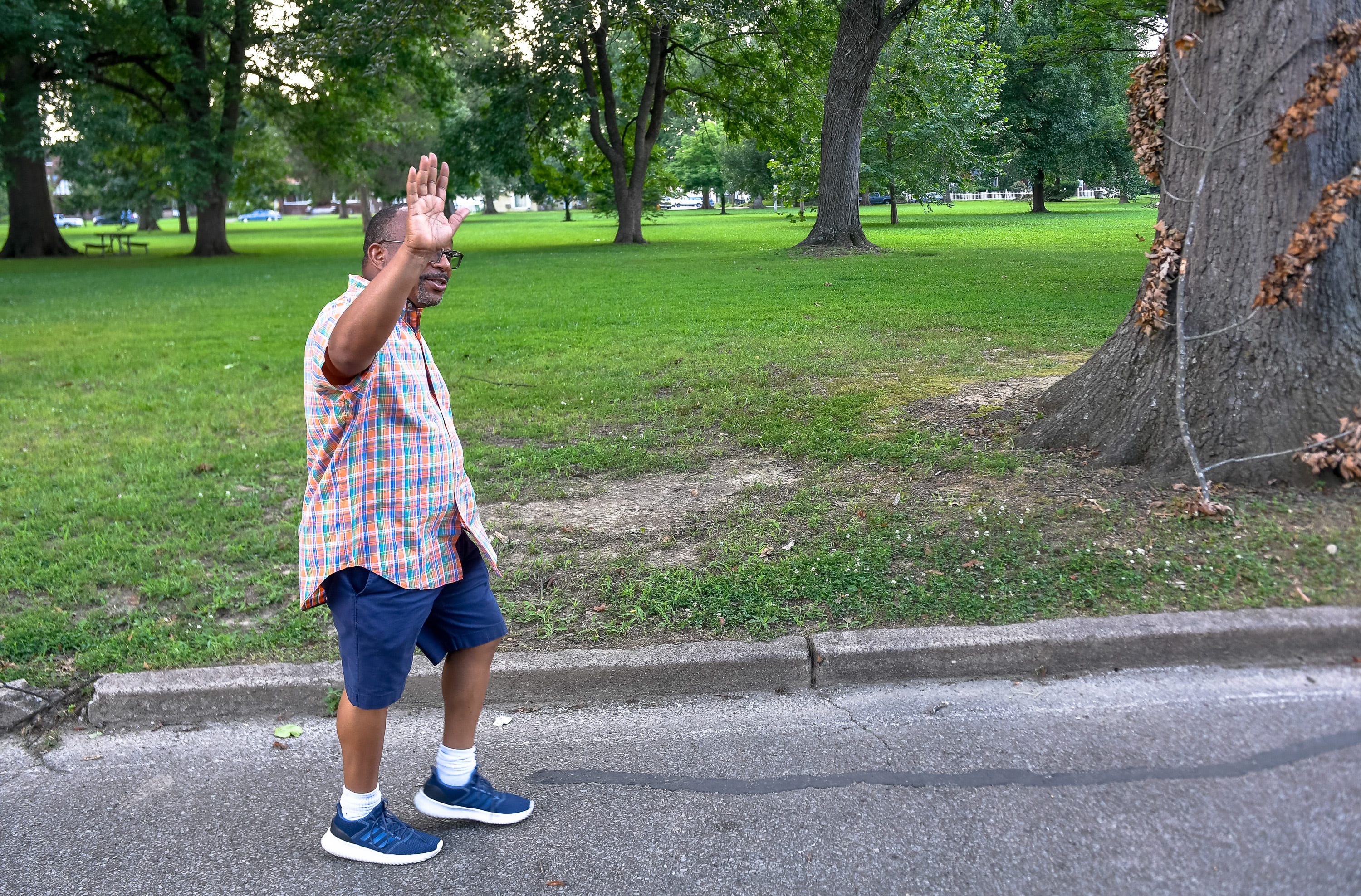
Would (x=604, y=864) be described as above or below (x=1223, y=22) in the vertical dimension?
below

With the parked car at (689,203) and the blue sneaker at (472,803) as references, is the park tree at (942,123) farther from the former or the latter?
the blue sneaker at (472,803)

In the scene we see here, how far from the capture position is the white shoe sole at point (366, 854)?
118 inches

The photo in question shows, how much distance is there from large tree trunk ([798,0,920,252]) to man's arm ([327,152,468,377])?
60.3 feet

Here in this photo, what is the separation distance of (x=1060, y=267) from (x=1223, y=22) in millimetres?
13619

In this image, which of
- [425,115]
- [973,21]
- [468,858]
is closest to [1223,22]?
[468,858]

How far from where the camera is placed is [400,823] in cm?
308

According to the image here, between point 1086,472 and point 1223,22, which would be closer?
point 1223,22

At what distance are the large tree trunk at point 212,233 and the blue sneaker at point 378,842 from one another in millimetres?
33024

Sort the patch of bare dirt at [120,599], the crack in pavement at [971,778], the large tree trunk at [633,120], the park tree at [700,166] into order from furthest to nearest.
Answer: the park tree at [700,166] < the large tree trunk at [633,120] < the patch of bare dirt at [120,599] < the crack in pavement at [971,778]

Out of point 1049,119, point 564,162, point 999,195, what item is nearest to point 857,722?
point 564,162

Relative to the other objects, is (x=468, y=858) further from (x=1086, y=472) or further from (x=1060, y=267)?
(x=1060, y=267)

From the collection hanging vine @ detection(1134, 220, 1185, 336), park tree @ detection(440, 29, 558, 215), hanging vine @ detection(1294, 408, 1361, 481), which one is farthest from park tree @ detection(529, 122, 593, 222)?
hanging vine @ detection(1294, 408, 1361, 481)

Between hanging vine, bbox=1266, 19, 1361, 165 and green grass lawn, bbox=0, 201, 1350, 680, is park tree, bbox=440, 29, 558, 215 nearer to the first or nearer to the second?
green grass lawn, bbox=0, 201, 1350, 680

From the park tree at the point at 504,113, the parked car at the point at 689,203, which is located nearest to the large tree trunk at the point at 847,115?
the park tree at the point at 504,113
